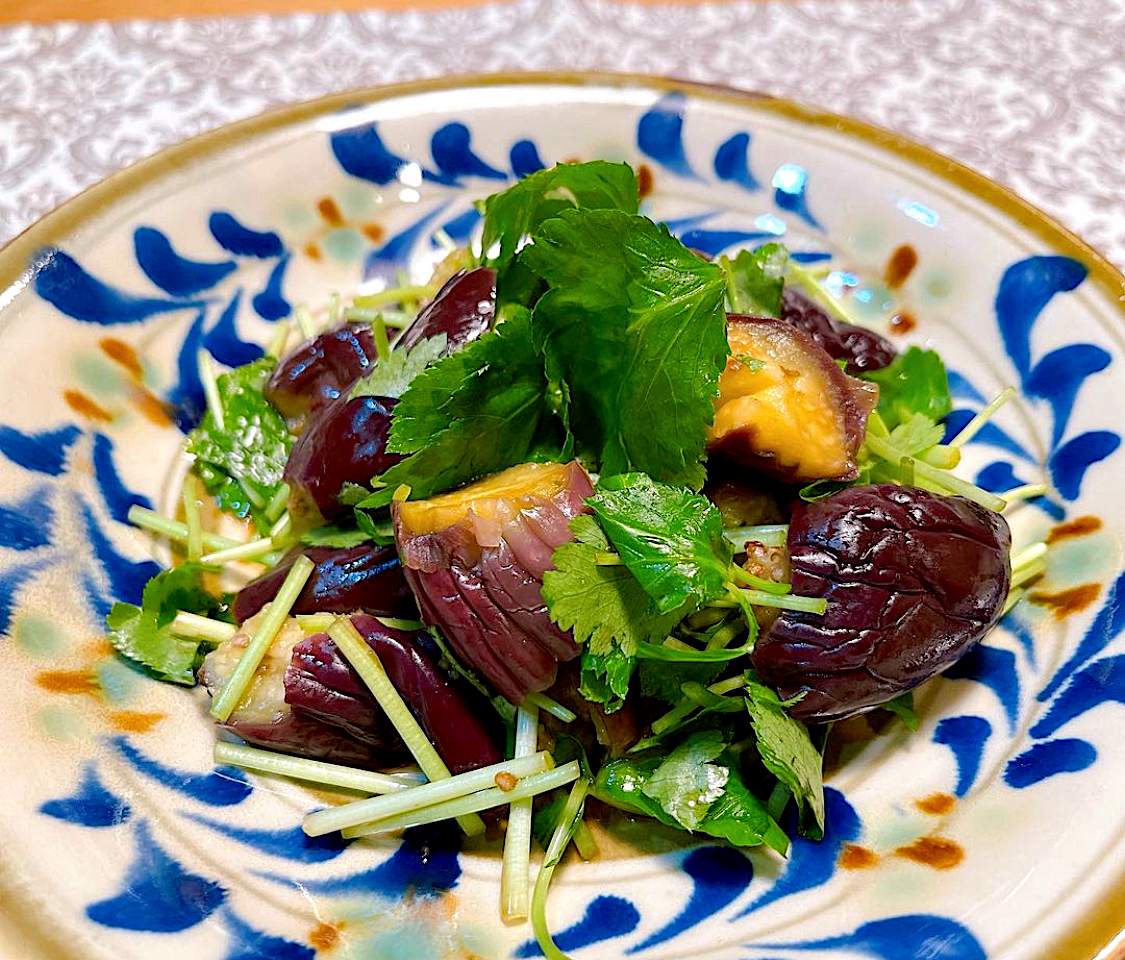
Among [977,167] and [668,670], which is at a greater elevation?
[977,167]

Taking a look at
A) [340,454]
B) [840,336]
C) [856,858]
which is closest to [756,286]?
[840,336]

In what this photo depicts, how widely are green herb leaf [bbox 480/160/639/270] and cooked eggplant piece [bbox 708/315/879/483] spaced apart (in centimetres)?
36

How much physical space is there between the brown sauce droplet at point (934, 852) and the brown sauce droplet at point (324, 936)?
2.85 ft

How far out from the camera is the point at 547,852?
1673 millimetres

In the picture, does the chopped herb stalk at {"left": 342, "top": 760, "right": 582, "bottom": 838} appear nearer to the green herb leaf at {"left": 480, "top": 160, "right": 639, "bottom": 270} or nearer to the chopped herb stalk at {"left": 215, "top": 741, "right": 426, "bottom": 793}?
the chopped herb stalk at {"left": 215, "top": 741, "right": 426, "bottom": 793}

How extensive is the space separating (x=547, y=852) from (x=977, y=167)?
2.72m

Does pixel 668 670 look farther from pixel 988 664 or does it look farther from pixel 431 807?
pixel 988 664

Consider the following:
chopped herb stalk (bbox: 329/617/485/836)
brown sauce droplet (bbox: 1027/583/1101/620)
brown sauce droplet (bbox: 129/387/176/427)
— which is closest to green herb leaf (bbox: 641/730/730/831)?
chopped herb stalk (bbox: 329/617/485/836)

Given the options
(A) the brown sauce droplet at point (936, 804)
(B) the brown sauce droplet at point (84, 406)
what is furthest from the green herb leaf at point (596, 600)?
(B) the brown sauce droplet at point (84, 406)

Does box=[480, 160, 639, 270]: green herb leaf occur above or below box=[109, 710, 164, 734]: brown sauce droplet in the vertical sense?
above

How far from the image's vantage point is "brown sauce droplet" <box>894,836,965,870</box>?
1.52 m

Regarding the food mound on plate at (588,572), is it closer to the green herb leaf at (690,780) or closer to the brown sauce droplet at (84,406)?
the green herb leaf at (690,780)

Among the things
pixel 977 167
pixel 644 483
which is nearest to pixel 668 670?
pixel 644 483

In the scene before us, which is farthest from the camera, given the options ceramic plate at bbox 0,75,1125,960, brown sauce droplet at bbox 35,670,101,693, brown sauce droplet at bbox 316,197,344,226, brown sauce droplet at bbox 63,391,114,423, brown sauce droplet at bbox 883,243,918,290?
brown sauce droplet at bbox 316,197,344,226
